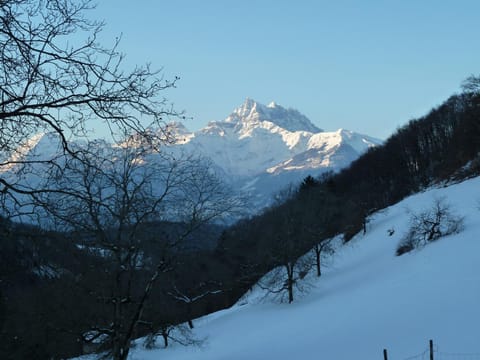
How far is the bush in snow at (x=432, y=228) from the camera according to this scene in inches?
1049

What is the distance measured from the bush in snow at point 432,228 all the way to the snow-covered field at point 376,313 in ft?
2.39

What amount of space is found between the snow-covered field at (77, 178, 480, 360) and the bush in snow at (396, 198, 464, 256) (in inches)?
28.7

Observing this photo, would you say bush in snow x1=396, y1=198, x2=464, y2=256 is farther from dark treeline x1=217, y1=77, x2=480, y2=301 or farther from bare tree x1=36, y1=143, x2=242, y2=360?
bare tree x1=36, y1=143, x2=242, y2=360

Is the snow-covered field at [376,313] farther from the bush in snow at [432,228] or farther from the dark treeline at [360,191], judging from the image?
the dark treeline at [360,191]

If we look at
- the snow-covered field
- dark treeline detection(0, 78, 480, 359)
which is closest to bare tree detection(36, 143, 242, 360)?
dark treeline detection(0, 78, 480, 359)

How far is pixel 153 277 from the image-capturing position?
1033 cm

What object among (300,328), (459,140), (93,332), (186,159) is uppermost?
(459,140)

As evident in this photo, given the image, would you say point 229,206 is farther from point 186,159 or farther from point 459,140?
point 459,140

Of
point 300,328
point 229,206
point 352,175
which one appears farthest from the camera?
point 352,175

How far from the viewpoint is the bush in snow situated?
2666 centimetres

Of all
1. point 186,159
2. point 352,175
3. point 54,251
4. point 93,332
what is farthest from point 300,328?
point 352,175

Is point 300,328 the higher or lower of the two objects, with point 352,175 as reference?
lower

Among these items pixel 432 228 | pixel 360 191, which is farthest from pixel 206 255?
pixel 360 191

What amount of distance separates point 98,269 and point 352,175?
80.7 meters
